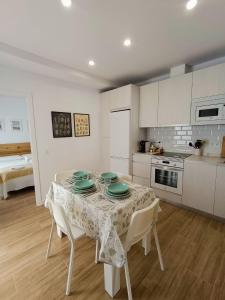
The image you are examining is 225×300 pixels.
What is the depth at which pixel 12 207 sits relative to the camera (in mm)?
2896

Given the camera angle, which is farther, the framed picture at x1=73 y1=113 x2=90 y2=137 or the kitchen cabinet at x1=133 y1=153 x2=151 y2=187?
the framed picture at x1=73 y1=113 x2=90 y2=137

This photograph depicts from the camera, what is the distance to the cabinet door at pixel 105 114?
3.68 m

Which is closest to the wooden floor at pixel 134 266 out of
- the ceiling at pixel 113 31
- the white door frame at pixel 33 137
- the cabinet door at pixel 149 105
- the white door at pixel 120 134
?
→ the white door frame at pixel 33 137

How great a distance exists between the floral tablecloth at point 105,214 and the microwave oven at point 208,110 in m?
1.73

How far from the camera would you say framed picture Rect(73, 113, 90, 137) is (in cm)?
346

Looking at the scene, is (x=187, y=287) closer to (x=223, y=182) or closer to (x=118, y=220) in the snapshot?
(x=118, y=220)

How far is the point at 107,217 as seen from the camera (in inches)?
45.5

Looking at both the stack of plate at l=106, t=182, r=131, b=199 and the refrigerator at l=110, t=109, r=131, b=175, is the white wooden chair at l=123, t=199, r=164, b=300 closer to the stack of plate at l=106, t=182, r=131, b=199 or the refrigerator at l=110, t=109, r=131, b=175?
the stack of plate at l=106, t=182, r=131, b=199

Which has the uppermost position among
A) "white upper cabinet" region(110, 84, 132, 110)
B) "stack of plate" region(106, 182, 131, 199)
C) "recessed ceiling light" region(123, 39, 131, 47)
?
"recessed ceiling light" region(123, 39, 131, 47)

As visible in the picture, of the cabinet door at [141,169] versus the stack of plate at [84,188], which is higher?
the stack of plate at [84,188]

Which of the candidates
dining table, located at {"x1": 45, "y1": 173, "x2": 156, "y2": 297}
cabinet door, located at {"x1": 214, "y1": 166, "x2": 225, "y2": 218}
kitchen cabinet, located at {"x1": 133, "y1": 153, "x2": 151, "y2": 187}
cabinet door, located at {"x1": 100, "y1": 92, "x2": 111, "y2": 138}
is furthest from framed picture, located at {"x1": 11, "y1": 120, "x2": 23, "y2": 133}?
cabinet door, located at {"x1": 214, "y1": 166, "x2": 225, "y2": 218}

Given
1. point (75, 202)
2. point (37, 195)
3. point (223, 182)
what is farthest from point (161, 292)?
point (37, 195)

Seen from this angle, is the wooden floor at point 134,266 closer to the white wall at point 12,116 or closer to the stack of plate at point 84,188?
the stack of plate at point 84,188

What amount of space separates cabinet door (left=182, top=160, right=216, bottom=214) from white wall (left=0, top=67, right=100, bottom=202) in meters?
2.27
